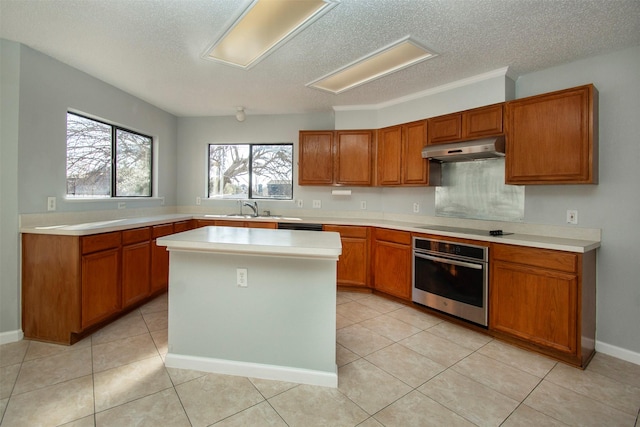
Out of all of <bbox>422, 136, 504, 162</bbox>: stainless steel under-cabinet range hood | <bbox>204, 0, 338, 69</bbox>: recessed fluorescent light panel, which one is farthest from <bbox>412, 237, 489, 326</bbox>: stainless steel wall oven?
<bbox>204, 0, 338, 69</bbox>: recessed fluorescent light panel

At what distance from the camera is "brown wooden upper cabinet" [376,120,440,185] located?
3352 millimetres

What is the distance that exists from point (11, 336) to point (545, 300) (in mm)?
4366

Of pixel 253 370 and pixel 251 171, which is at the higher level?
pixel 251 171

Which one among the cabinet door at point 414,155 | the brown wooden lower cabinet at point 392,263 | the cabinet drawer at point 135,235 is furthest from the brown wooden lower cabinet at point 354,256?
the cabinet drawer at point 135,235

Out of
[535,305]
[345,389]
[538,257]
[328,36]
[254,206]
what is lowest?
[345,389]

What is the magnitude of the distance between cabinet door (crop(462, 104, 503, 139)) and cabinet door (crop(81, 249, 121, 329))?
12.1 feet

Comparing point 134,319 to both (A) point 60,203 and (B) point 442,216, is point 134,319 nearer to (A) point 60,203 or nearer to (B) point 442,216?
(A) point 60,203

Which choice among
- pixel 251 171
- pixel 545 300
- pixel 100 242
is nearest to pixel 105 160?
pixel 100 242

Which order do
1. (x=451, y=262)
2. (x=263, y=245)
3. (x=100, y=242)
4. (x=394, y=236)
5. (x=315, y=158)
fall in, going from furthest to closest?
(x=315, y=158), (x=394, y=236), (x=451, y=262), (x=100, y=242), (x=263, y=245)

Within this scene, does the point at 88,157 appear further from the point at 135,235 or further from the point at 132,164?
the point at 135,235

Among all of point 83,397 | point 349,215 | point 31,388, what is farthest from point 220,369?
point 349,215

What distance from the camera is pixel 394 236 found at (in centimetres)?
339

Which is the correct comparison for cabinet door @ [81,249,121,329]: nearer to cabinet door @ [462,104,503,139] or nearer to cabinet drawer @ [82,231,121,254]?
cabinet drawer @ [82,231,121,254]

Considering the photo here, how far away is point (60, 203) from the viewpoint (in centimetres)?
276
